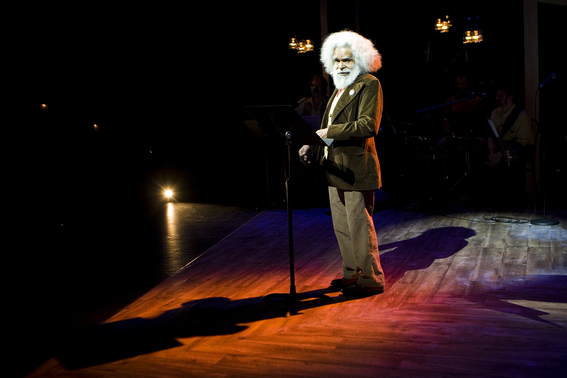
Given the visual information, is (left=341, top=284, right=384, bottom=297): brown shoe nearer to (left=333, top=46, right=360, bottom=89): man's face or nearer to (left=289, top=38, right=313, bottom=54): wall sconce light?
(left=333, top=46, right=360, bottom=89): man's face

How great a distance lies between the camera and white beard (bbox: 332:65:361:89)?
3471 millimetres

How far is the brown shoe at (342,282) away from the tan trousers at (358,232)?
3 centimetres

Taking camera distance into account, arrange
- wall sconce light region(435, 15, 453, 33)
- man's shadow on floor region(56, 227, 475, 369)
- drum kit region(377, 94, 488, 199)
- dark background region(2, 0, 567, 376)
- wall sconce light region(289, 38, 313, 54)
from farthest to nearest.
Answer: wall sconce light region(435, 15, 453, 33) < wall sconce light region(289, 38, 313, 54) < drum kit region(377, 94, 488, 199) < dark background region(2, 0, 567, 376) < man's shadow on floor region(56, 227, 475, 369)

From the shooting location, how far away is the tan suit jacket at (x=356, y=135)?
3334 millimetres

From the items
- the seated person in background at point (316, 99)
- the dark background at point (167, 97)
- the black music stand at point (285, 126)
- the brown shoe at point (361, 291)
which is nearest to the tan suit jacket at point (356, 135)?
the black music stand at point (285, 126)

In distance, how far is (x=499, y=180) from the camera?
7871 millimetres

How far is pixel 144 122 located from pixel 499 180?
614 centimetres

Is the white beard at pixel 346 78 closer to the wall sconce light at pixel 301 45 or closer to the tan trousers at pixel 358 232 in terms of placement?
the tan trousers at pixel 358 232

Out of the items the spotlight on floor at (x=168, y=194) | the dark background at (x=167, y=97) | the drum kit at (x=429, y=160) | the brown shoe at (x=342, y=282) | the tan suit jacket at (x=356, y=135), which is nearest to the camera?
the tan suit jacket at (x=356, y=135)

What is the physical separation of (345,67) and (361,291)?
4.94 feet

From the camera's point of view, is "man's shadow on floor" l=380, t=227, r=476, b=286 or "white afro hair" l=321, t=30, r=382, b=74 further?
"man's shadow on floor" l=380, t=227, r=476, b=286

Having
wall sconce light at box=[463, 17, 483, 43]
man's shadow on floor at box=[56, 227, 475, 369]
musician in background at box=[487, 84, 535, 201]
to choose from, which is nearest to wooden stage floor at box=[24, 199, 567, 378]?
man's shadow on floor at box=[56, 227, 475, 369]

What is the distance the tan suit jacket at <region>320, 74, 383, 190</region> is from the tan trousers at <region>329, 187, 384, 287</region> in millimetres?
111

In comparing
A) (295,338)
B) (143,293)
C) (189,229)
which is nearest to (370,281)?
(295,338)
